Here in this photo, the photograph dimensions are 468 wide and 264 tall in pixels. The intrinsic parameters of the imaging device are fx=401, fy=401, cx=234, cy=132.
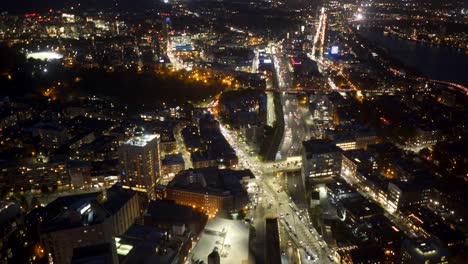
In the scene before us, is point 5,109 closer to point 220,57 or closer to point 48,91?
point 48,91

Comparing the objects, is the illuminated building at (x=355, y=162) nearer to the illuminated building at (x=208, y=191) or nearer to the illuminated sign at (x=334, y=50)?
the illuminated building at (x=208, y=191)

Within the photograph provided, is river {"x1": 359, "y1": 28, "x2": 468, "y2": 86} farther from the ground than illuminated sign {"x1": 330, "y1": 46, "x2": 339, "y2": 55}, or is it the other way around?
illuminated sign {"x1": 330, "y1": 46, "x2": 339, "y2": 55}

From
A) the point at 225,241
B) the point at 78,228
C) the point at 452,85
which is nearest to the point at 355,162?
the point at 225,241

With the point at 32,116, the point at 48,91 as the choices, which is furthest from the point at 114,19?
the point at 32,116

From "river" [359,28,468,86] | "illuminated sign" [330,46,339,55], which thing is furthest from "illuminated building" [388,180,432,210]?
"illuminated sign" [330,46,339,55]

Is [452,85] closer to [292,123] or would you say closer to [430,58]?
[430,58]

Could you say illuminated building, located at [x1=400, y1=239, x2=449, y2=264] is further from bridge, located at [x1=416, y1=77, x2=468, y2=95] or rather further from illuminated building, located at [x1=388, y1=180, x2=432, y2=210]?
bridge, located at [x1=416, y1=77, x2=468, y2=95]
